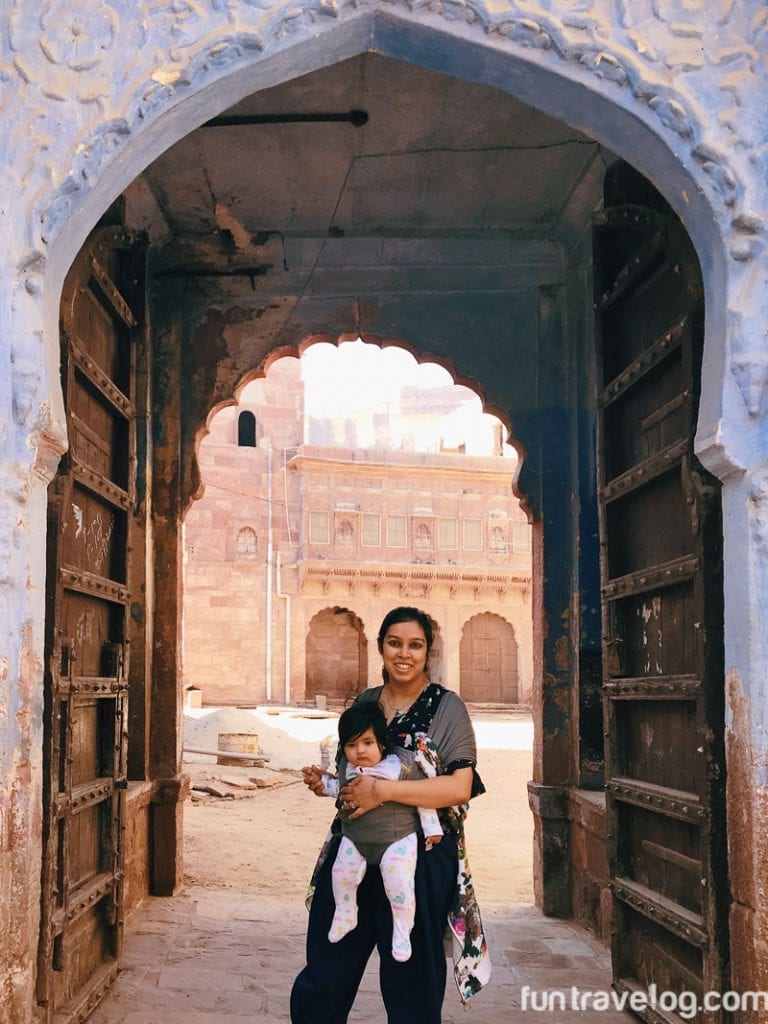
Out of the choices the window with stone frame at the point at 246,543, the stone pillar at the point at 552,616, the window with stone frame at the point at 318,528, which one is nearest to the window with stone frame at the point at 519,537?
the window with stone frame at the point at 318,528

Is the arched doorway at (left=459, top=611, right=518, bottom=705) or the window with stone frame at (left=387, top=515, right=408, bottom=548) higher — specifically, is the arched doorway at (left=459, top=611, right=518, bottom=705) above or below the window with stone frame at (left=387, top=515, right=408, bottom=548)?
below

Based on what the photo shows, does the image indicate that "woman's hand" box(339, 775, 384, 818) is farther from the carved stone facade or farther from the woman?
the carved stone facade

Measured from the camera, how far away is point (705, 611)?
3.37 meters

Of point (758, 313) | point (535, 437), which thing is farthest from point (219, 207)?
point (758, 313)

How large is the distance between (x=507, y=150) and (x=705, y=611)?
3.37m

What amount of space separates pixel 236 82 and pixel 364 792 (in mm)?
2329

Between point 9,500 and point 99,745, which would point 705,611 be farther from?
point 99,745

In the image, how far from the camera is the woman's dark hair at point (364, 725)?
10.3ft

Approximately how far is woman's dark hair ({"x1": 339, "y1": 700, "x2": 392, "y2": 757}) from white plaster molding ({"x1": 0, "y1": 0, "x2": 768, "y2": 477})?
1271mm

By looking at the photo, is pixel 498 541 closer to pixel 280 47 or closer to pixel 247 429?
pixel 247 429

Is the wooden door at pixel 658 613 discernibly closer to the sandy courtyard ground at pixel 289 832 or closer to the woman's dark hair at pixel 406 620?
the woman's dark hair at pixel 406 620

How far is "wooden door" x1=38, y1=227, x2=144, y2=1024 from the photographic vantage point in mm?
3582

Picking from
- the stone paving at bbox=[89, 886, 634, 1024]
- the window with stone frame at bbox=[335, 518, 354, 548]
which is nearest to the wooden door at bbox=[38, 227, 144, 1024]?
the stone paving at bbox=[89, 886, 634, 1024]

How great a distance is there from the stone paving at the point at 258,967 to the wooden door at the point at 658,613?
0.65 metres
